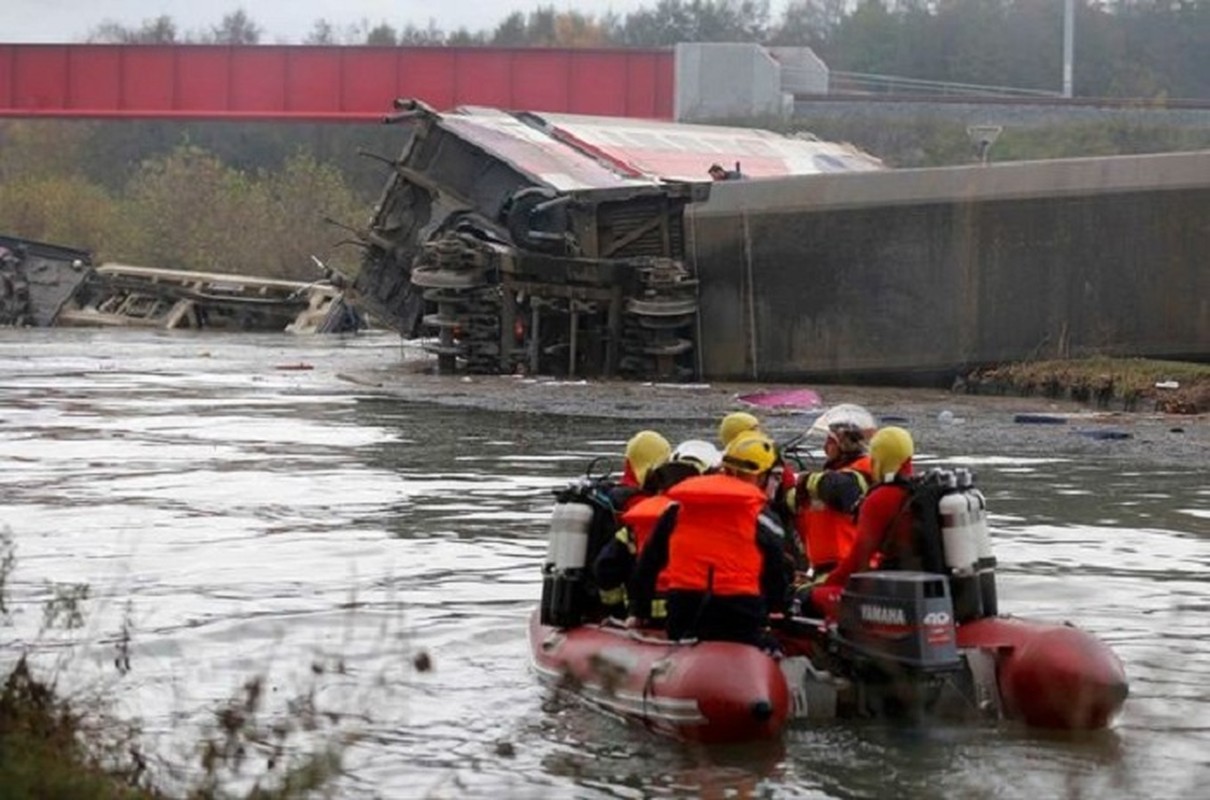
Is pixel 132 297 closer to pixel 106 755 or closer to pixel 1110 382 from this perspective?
pixel 1110 382

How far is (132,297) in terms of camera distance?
57312mm

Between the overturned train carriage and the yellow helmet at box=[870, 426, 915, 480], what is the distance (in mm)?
21811

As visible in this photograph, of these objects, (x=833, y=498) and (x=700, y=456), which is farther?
(x=833, y=498)

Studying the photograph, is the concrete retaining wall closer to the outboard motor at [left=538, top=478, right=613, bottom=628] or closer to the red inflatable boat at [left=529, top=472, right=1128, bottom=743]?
the outboard motor at [left=538, top=478, right=613, bottom=628]

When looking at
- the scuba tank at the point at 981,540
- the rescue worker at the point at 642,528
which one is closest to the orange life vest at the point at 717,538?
the rescue worker at the point at 642,528

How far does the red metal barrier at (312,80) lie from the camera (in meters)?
58.5

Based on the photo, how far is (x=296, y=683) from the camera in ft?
40.5

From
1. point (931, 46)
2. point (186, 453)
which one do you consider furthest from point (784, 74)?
point (186, 453)

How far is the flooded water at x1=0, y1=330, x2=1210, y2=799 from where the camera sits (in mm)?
10859

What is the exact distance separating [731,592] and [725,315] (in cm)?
2342

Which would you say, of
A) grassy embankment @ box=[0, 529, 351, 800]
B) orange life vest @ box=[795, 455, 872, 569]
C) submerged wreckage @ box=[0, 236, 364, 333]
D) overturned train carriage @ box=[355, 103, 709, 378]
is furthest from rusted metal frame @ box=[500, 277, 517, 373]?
grassy embankment @ box=[0, 529, 351, 800]

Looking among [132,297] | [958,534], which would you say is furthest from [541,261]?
[132,297]

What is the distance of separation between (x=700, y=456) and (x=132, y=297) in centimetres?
4625

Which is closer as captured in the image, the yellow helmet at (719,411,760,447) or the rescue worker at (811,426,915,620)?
the rescue worker at (811,426,915,620)
